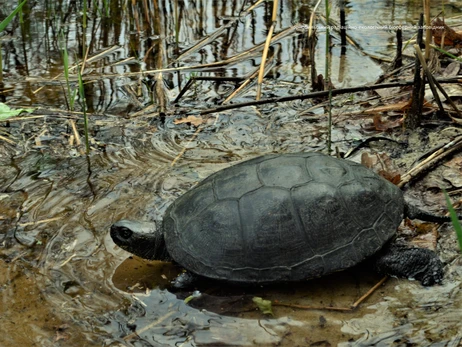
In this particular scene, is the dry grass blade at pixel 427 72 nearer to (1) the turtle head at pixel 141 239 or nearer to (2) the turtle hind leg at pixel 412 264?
(2) the turtle hind leg at pixel 412 264

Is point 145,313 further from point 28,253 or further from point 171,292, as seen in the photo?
point 28,253

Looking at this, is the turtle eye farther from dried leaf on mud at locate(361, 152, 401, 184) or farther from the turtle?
dried leaf on mud at locate(361, 152, 401, 184)

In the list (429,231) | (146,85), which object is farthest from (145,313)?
(146,85)

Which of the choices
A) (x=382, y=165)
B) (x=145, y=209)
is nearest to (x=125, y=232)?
(x=145, y=209)

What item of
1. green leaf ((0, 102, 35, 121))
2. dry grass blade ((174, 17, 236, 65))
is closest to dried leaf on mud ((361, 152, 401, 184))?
green leaf ((0, 102, 35, 121))

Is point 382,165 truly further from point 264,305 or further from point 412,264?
point 264,305

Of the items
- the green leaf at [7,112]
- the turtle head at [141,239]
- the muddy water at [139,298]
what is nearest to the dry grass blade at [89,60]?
the green leaf at [7,112]

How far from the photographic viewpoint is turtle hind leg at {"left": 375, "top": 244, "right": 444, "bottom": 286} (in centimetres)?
323

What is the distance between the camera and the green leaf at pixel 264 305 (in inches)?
124

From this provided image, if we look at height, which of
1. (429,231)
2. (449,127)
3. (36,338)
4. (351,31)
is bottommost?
(36,338)

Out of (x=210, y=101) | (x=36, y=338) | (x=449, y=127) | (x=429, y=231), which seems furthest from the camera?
(x=210, y=101)

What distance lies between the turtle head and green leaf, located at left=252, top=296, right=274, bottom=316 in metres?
0.64

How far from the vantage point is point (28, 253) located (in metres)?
3.76

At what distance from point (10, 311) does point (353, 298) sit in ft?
6.07
